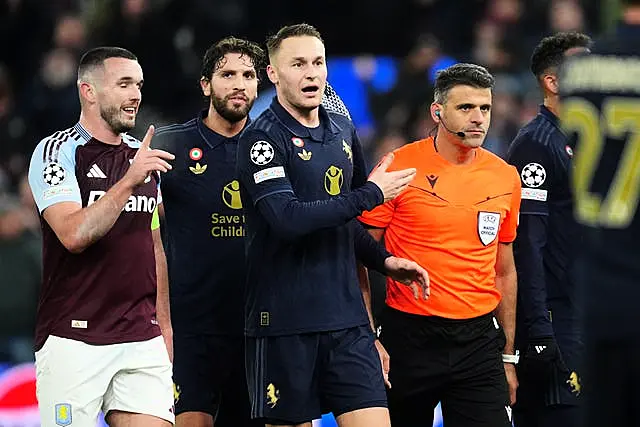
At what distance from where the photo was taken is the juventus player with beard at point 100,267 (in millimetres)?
7098

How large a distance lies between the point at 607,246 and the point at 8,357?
6.79 meters

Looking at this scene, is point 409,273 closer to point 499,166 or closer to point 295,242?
point 295,242

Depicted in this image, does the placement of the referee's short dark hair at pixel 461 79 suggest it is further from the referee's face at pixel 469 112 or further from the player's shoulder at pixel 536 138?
the player's shoulder at pixel 536 138

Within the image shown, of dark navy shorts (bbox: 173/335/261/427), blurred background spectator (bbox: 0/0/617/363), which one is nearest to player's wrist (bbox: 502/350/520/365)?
dark navy shorts (bbox: 173/335/261/427)

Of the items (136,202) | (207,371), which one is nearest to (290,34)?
(136,202)

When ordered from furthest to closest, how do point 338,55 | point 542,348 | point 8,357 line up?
point 338,55, point 8,357, point 542,348

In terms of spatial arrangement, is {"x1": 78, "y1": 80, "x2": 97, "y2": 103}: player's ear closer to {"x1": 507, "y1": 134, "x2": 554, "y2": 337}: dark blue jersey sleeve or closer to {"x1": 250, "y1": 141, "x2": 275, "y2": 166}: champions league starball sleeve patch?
{"x1": 250, "y1": 141, "x2": 275, "y2": 166}: champions league starball sleeve patch

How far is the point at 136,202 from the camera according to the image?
7387mm

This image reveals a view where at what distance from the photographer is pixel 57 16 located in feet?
51.1

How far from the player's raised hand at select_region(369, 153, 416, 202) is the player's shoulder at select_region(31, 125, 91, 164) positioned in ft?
5.15

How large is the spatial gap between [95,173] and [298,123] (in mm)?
1100

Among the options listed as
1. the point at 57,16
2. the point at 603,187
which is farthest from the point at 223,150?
the point at 57,16

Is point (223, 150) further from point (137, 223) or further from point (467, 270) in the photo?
point (467, 270)

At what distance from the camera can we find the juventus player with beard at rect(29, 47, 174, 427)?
7098 mm
